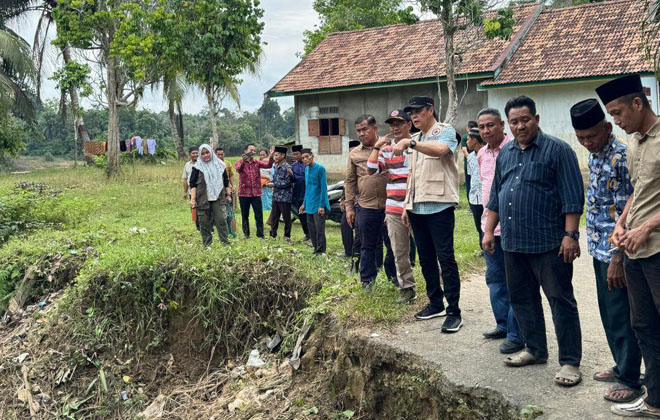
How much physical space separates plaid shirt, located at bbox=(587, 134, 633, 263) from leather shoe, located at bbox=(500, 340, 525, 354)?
1.07m

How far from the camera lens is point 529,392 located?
432cm

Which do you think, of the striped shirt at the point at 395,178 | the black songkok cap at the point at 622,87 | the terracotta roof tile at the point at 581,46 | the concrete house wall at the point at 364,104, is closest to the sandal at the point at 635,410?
the black songkok cap at the point at 622,87

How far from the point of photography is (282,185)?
11398 mm

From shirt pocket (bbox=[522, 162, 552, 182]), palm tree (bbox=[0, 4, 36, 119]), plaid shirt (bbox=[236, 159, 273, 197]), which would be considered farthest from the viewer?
palm tree (bbox=[0, 4, 36, 119])

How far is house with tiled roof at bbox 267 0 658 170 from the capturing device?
1827 cm

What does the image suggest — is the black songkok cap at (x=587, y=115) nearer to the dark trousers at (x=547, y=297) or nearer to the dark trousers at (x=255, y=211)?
the dark trousers at (x=547, y=297)

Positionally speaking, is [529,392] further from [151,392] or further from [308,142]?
[308,142]

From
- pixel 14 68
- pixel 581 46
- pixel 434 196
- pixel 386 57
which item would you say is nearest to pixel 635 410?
pixel 434 196

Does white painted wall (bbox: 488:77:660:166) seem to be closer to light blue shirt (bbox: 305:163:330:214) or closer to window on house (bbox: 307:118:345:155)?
window on house (bbox: 307:118:345:155)

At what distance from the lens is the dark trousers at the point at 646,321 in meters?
3.76

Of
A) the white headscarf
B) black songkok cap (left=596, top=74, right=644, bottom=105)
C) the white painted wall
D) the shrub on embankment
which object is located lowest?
the shrub on embankment

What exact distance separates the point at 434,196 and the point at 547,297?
4.26ft

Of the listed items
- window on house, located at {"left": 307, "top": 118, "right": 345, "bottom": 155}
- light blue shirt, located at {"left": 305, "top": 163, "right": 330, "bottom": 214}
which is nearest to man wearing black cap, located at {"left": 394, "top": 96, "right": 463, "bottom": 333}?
light blue shirt, located at {"left": 305, "top": 163, "right": 330, "bottom": 214}

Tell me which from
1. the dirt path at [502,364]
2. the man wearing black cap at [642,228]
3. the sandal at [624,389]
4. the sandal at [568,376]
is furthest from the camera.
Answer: the sandal at [568,376]
